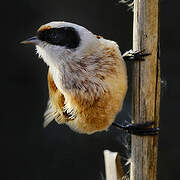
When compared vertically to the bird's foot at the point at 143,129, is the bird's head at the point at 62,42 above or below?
above

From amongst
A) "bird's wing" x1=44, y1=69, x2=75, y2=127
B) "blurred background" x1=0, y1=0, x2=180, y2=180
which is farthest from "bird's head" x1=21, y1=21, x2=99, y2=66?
"blurred background" x1=0, y1=0, x2=180, y2=180

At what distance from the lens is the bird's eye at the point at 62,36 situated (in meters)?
1.23

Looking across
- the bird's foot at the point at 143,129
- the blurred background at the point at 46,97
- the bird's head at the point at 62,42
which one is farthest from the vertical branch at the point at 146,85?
the blurred background at the point at 46,97

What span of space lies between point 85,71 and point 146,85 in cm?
19

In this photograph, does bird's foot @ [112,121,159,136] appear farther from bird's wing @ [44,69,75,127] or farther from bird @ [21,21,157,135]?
bird's wing @ [44,69,75,127]

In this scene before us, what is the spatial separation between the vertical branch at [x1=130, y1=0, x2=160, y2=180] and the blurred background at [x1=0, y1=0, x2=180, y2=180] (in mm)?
1131

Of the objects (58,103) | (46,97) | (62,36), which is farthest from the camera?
(46,97)

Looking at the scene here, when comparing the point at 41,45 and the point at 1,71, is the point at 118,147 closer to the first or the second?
the point at 1,71

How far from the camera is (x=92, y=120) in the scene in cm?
132

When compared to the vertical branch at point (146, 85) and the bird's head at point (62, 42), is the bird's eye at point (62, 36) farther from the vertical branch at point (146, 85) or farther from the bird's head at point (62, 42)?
the vertical branch at point (146, 85)

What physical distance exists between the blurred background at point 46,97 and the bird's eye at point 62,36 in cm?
122

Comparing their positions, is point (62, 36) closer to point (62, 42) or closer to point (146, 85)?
point (62, 42)

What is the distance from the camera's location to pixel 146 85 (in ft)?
4.28

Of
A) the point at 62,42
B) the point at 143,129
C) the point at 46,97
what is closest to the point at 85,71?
the point at 62,42
